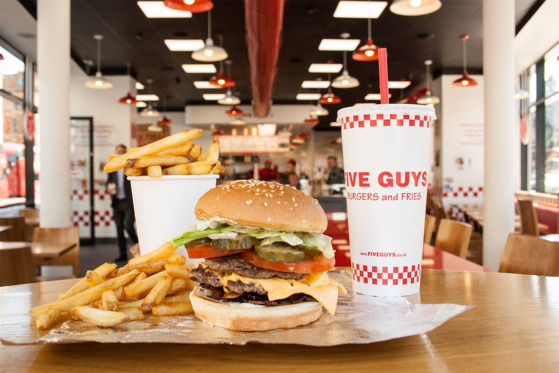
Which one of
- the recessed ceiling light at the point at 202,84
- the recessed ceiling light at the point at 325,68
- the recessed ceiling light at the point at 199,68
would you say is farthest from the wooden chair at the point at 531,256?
the recessed ceiling light at the point at 202,84

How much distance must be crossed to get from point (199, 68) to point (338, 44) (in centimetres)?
347

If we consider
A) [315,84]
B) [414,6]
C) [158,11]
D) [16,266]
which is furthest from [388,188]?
[315,84]

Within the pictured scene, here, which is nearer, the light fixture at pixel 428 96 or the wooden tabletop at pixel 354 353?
the wooden tabletop at pixel 354 353

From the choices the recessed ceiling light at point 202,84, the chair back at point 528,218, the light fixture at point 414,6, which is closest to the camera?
the light fixture at point 414,6

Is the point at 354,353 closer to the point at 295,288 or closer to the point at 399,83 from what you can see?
the point at 295,288

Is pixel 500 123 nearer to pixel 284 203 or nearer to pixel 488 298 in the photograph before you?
pixel 488 298

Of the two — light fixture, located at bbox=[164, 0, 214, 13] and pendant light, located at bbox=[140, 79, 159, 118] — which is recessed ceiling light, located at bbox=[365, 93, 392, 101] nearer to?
pendant light, located at bbox=[140, 79, 159, 118]

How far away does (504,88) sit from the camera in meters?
4.57

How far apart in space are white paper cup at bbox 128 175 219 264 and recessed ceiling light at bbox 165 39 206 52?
7.45 m

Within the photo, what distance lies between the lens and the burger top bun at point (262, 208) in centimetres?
103

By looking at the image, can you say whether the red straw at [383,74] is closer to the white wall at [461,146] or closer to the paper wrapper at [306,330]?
the paper wrapper at [306,330]

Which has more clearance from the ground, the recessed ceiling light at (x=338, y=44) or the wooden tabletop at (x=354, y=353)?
the recessed ceiling light at (x=338, y=44)

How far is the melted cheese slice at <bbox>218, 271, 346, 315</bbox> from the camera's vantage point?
3.19ft

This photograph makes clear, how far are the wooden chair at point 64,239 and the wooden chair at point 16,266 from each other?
87 centimetres
